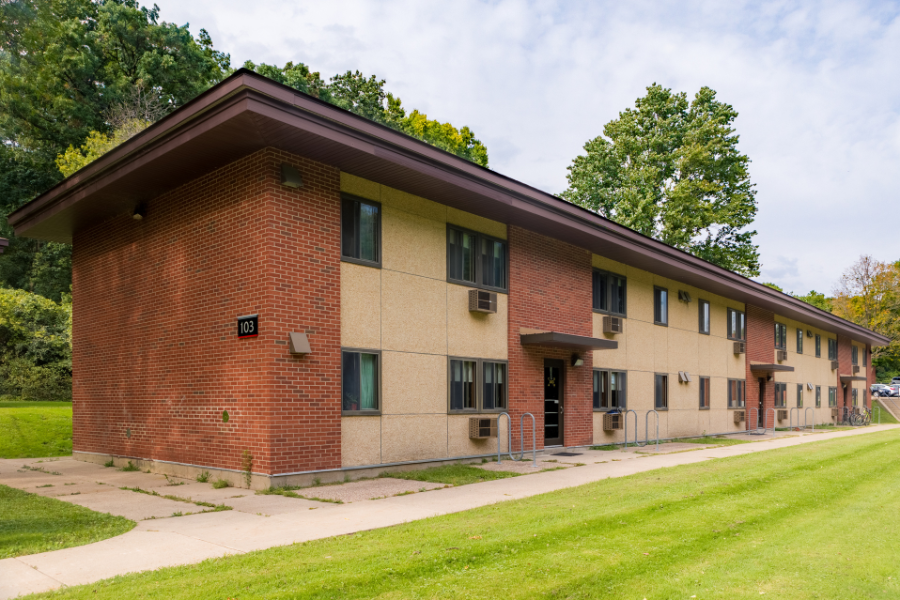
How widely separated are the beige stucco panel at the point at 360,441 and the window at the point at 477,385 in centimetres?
207

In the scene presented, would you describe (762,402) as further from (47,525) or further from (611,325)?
(47,525)

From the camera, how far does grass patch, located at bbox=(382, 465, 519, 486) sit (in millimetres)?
11297

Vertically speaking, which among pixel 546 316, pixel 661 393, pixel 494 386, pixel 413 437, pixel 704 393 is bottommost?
pixel 413 437

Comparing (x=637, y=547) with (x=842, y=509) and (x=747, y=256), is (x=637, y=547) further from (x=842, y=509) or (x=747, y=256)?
(x=747, y=256)

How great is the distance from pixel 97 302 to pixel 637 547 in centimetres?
1268

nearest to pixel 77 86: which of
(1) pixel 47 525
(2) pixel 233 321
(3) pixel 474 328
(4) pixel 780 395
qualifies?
(2) pixel 233 321

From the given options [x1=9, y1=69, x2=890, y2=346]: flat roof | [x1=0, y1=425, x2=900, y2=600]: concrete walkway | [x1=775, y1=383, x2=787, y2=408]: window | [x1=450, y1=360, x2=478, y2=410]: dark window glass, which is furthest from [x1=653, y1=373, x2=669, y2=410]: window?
[x1=775, y1=383, x2=787, y2=408]: window

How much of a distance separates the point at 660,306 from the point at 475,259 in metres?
9.20

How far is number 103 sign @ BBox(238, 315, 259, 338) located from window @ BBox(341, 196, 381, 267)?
6.06 ft

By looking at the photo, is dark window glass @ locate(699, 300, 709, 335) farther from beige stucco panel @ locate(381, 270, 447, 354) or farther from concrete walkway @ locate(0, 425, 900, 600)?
beige stucco panel @ locate(381, 270, 447, 354)

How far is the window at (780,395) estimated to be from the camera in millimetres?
29969

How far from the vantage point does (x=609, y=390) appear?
1859 cm

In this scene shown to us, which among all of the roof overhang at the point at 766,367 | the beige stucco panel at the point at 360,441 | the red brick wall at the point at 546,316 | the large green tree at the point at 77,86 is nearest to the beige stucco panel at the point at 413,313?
the beige stucco panel at the point at 360,441

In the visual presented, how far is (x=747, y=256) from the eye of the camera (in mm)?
42469
